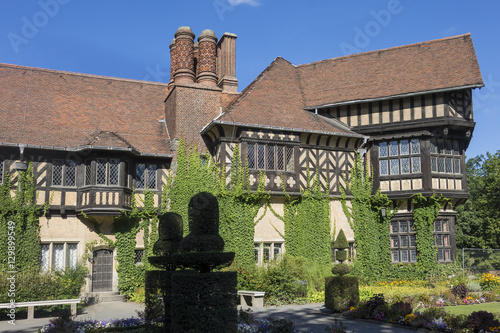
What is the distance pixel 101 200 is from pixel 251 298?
6.85 metres

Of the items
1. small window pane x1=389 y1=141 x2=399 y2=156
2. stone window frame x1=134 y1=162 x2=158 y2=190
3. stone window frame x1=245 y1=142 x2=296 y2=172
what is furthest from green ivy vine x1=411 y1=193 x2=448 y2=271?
stone window frame x1=134 y1=162 x2=158 y2=190

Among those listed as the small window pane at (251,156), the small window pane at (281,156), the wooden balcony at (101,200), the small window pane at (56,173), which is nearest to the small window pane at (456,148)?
the small window pane at (281,156)

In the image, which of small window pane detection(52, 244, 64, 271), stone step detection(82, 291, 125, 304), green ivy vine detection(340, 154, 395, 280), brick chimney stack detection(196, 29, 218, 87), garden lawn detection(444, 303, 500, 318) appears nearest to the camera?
garden lawn detection(444, 303, 500, 318)

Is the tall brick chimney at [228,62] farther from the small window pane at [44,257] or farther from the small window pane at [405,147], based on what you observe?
the small window pane at [44,257]

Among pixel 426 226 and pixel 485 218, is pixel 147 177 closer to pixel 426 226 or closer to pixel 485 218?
pixel 426 226

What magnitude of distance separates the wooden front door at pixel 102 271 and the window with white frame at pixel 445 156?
13962 mm

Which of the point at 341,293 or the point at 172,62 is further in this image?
the point at 172,62

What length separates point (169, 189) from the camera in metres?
20.3

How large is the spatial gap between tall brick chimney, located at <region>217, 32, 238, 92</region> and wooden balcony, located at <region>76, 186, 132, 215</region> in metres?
7.78

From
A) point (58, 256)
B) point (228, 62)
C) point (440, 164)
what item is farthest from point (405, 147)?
point (58, 256)

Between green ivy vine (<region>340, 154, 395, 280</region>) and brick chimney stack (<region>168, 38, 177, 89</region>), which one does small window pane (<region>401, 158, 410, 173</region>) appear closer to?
green ivy vine (<region>340, 154, 395, 280</region>)

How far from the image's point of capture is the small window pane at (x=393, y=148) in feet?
70.2

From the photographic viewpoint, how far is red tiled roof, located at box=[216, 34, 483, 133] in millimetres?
20453

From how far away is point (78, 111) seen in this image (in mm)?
21250
